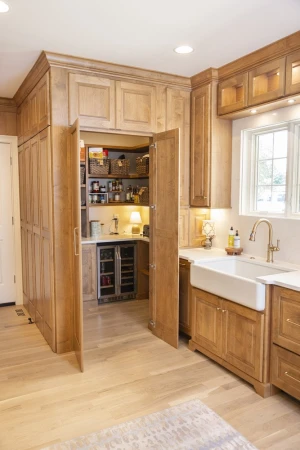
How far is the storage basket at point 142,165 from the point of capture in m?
5.15

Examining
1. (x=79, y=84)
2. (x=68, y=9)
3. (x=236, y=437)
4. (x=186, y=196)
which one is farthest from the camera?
(x=186, y=196)

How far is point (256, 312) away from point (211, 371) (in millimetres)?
743

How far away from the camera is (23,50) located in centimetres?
312

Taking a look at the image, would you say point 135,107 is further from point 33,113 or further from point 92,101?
point 33,113

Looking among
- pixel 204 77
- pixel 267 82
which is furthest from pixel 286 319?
pixel 204 77

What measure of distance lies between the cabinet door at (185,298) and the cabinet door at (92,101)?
154 cm

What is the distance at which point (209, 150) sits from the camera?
3729 millimetres

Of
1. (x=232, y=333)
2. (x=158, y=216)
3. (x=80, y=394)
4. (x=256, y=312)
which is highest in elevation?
(x=158, y=216)

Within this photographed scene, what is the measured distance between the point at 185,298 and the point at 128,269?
5.40 feet

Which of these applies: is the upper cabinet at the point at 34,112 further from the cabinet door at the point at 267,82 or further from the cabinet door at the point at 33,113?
the cabinet door at the point at 267,82

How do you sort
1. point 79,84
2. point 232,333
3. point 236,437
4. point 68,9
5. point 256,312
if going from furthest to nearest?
point 79,84, point 232,333, point 256,312, point 68,9, point 236,437

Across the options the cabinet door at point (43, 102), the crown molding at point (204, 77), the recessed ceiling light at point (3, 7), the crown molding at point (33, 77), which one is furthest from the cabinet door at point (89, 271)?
the recessed ceiling light at point (3, 7)

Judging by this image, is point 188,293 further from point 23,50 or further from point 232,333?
point 23,50

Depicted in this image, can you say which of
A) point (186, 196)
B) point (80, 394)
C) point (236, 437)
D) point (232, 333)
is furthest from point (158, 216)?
point (236, 437)
